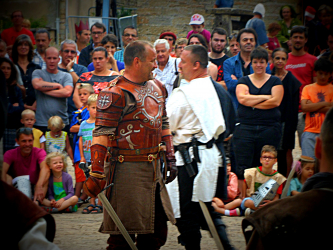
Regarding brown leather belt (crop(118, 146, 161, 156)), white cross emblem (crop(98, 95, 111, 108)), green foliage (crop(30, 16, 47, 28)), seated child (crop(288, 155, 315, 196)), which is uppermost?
green foliage (crop(30, 16, 47, 28))

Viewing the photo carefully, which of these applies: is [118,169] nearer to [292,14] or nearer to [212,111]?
[212,111]

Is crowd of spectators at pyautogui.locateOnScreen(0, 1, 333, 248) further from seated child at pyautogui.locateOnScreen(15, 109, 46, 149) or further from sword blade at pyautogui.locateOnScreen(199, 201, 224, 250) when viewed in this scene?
sword blade at pyautogui.locateOnScreen(199, 201, 224, 250)

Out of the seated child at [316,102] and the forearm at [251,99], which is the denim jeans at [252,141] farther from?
the seated child at [316,102]

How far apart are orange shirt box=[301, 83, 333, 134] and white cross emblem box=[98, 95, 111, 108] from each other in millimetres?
3605

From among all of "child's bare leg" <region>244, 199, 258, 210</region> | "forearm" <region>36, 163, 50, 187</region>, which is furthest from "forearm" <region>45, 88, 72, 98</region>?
"child's bare leg" <region>244, 199, 258, 210</region>

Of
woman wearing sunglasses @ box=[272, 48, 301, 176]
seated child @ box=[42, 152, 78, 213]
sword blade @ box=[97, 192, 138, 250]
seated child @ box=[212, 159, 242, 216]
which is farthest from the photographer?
woman wearing sunglasses @ box=[272, 48, 301, 176]

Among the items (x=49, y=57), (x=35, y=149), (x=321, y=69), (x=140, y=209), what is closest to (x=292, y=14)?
(x=321, y=69)

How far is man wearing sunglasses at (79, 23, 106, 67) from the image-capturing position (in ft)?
24.3

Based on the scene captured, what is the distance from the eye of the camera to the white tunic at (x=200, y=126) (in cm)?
386

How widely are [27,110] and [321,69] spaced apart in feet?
12.7

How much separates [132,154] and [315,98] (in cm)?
356

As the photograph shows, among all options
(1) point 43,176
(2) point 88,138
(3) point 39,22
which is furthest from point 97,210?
(3) point 39,22

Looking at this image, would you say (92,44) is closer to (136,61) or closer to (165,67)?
(165,67)

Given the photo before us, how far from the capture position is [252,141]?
5652 millimetres
